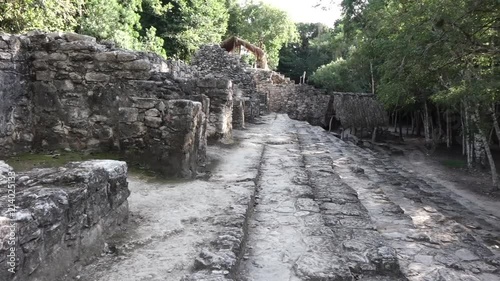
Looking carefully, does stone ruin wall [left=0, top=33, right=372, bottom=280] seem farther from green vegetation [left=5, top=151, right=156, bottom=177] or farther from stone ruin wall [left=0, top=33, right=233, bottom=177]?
green vegetation [left=5, top=151, right=156, bottom=177]

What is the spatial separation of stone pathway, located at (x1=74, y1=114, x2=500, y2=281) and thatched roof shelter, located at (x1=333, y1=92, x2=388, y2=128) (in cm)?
1333

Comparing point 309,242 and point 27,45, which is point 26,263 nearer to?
point 309,242

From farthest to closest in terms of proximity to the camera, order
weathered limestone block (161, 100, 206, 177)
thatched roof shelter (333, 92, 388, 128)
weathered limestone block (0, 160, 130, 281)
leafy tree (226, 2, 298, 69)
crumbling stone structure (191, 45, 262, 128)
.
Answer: leafy tree (226, 2, 298, 69) → thatched roof shelter (333, 92, 388, 128) → crumbling stone structure (191, 45, 262, 128) → weathered limestone block (161, 100, 206, 177) → weathered limestone block (0, 160, 130, 281)

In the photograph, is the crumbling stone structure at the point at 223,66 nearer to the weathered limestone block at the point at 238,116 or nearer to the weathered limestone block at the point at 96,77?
the weathered limestone block at the point at 238,116

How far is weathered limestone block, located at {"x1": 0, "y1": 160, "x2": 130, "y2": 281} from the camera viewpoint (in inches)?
77.4

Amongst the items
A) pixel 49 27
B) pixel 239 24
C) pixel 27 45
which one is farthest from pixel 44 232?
pixel 239 24

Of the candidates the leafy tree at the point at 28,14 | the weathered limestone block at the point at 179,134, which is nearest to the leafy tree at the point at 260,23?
the leafy tree at the point at 28,14

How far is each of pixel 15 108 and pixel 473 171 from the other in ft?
46.4

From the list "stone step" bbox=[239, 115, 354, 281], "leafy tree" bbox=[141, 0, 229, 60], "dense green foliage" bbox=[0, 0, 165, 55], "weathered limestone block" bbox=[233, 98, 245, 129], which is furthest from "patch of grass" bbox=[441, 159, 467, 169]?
"leafy tree" bbox=[141, 0, 229, 60]

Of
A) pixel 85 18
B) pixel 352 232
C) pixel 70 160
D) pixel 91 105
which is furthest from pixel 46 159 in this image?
pixel 85 18

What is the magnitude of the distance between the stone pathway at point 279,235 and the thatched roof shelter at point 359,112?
13.3m

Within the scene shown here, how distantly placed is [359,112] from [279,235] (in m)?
17.4

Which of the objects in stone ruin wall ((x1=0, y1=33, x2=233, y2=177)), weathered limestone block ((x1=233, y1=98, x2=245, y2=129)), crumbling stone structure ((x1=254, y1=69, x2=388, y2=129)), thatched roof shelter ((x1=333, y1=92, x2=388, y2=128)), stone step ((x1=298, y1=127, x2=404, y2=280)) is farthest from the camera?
crumbling stone structure ((x1=254, y1=69, x2=388, y2=129))

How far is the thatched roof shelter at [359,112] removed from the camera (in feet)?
65.3
